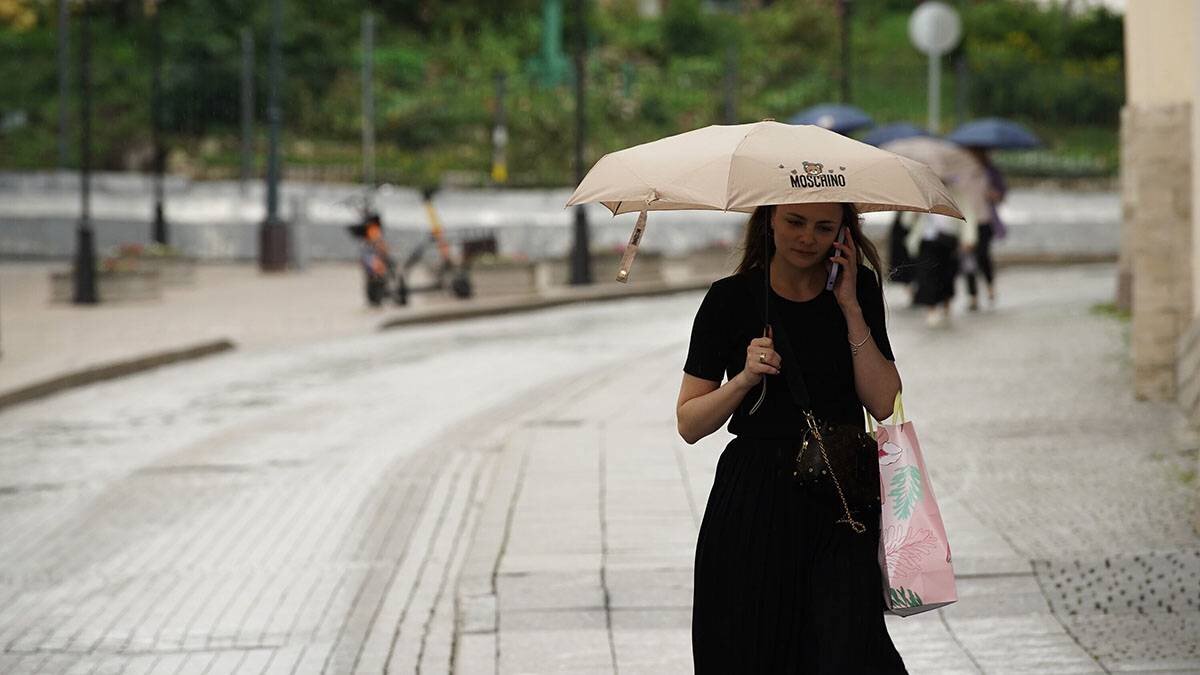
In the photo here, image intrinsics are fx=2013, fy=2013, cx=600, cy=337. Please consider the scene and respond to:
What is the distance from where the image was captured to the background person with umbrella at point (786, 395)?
4.60m

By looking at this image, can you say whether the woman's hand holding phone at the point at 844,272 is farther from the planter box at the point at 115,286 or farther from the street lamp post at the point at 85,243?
the planter box at the point at 115,286

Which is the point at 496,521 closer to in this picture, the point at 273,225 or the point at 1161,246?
the point at 1161,246

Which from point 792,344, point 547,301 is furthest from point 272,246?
point 792,344

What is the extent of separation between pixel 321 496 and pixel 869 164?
6.30 m

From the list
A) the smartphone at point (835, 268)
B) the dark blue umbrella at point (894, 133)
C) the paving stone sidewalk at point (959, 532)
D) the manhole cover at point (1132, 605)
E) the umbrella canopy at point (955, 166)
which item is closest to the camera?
the smartphone at point (835, 268)

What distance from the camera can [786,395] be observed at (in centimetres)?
470

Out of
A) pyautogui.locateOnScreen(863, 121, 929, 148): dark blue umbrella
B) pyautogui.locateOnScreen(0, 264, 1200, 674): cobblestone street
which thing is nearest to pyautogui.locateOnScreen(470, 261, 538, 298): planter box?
pyautogui.locateOnScreen(863, 121, 929, 148): dark blue umbrella

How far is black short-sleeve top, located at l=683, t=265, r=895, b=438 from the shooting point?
470 cm

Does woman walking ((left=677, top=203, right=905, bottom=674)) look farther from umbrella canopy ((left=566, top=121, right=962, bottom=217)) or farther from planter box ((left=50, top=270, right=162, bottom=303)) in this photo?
planter box ((left=50, top=270, right=162, bottom=303))

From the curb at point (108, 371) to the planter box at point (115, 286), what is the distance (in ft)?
20.9

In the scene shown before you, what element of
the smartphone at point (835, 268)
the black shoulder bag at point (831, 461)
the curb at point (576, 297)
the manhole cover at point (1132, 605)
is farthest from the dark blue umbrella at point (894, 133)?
the black shoulder bag at point (831, 461)

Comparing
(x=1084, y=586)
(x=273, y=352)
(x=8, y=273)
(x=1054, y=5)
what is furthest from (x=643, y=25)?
(x=1084, y=586)

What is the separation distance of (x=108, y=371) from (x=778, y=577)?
1326 centimetres

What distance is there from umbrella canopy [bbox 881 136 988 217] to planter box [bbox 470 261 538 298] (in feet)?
26.5
